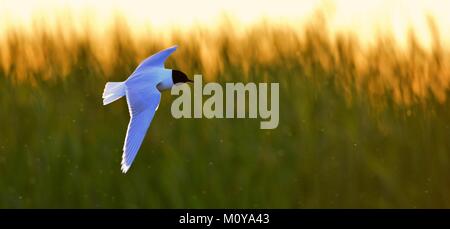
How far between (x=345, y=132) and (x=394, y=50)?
0.77 metres

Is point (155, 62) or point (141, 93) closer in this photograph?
point (141, 93)

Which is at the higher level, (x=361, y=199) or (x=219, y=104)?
(x=219, y=104)

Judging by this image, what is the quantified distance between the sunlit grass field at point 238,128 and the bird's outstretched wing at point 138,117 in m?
0.81

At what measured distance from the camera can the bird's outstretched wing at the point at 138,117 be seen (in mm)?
4676

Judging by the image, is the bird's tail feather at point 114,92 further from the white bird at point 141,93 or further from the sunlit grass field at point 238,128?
the sunlit grass field at point 238,128

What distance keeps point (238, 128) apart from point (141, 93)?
3.46ft

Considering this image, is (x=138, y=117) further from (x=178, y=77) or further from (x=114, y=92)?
(x=178, y=77)

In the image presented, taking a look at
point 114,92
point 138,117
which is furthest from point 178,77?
point 138,117

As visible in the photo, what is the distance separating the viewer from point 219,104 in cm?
604

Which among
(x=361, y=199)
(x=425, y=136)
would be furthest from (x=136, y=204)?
(x=425, y=136)

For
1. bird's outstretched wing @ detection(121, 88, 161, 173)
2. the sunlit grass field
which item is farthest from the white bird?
the sunlit grass field

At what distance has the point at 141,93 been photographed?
502 centimetres

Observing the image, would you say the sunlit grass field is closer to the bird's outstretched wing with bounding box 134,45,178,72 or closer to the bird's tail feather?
the bird's tail feather

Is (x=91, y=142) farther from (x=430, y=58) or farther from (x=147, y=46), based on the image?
(x=430, y=58)
